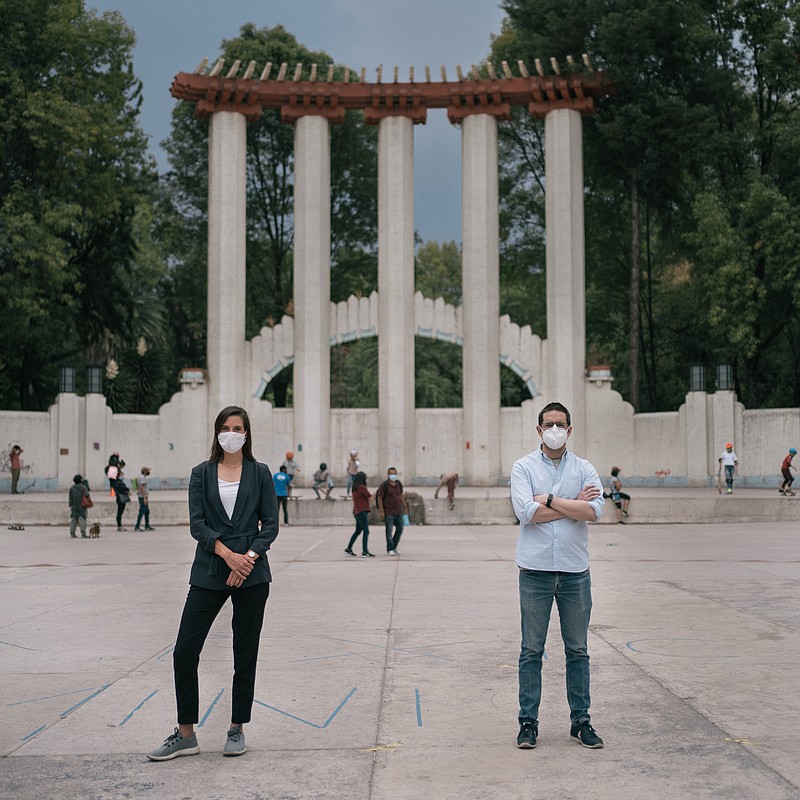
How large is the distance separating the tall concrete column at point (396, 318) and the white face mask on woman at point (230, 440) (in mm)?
37355

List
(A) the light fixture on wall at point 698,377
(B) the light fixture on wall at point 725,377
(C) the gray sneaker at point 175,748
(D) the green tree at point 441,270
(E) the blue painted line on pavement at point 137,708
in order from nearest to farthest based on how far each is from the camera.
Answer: (C) the gray sneaker at point 175,748 < (E) the blue painted line on pavement at point 137,708 < (B) the light fixture on wall at point 725,377 < (A) the light fixture on wall at point 698,377 < (D) the green tree at point 441,270

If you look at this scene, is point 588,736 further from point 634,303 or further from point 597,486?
point 634,303

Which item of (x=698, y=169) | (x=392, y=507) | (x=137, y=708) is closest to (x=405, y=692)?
(x=137, y=708)

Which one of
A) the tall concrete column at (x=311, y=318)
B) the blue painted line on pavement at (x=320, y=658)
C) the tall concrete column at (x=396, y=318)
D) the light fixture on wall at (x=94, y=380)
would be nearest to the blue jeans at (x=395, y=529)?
the blue painted line on pavement at (x=320, y=658)

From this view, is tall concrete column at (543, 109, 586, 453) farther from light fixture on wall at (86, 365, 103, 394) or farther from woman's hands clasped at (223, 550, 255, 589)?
woman's hands clasped at (223, 550, 255, 589)

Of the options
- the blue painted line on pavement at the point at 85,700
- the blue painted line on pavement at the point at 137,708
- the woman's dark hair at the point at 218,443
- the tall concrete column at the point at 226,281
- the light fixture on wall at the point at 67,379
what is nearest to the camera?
the woman's dark hair at the point at 218,443

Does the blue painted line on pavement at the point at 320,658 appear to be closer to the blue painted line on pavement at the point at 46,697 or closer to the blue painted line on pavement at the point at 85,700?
Answer: the blue painted line on pavement at the point at 85,700

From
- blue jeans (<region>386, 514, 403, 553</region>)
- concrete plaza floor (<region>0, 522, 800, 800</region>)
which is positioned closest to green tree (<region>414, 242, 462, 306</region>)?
blue jeans (<region>386, 514, 403, 553</region>)

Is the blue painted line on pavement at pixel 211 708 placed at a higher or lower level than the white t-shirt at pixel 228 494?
lower

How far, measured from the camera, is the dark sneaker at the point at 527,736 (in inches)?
233

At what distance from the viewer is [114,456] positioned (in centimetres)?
3659

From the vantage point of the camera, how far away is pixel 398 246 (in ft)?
145

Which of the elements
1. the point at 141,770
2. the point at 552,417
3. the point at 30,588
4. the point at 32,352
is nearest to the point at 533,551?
the point at 552,417

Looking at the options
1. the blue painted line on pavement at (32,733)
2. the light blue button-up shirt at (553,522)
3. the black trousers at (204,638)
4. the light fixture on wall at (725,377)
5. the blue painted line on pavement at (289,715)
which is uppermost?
the light fixture on wall at (725,377)
